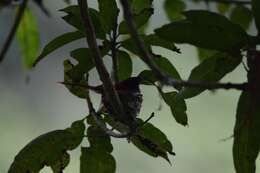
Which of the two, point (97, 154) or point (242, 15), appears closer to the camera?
point (97, 154)

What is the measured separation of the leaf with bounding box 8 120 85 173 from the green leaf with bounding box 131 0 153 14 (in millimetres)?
173

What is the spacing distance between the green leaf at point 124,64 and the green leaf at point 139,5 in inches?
2.6

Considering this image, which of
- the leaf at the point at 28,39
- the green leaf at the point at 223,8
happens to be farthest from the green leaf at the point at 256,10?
the green leaf at the point at 223,8

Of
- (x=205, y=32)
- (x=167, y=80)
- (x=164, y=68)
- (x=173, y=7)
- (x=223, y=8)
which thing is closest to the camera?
(x=167, y=80)

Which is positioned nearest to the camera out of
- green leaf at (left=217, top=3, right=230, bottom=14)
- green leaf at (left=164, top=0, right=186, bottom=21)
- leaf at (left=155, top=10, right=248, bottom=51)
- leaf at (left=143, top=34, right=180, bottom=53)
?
leaf at (left=155, top=10, right=248, bottom=51)

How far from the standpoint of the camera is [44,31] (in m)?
2.83

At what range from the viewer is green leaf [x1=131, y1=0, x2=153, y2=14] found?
42.9 inches

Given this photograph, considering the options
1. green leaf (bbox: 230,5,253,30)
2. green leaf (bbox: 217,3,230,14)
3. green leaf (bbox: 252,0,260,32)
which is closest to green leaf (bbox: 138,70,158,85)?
green leaf (bbox: 252,0,260,32)

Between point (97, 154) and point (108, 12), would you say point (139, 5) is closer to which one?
point (108, 12)

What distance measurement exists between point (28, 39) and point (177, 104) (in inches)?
25.5

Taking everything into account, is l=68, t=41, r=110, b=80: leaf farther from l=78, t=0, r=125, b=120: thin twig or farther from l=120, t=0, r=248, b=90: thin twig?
l=120, t=0, r=248, b=90: thin twig

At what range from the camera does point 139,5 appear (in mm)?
1098

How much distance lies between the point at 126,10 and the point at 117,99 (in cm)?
17

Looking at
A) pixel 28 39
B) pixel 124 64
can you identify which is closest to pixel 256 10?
pixel 124 64
